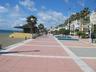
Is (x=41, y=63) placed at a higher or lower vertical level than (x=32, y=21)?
lower

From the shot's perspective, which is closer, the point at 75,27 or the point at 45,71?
the point at 45,71

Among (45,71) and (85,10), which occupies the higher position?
(85,10)

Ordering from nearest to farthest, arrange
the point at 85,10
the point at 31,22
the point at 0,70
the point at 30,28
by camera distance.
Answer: the point at 0,70 < the point at 30,28 < the point at 31,22 < the point at 85,10

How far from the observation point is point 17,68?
41.0 ft

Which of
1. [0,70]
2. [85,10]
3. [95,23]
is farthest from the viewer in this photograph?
[85,10]

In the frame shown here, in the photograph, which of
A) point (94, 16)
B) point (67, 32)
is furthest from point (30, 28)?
point (94, 16)

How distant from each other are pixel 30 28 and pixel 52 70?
89.4 m

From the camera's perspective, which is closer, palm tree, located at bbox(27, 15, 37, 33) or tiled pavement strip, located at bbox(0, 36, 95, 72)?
tiled pavement strip, located at bbox(0, 36, 95, 72)

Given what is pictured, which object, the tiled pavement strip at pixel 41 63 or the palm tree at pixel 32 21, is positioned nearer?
the tiled pavement strip at pixel 41 63

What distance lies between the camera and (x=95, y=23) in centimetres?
7288

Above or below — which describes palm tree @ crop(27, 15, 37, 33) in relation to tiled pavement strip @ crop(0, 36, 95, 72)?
above

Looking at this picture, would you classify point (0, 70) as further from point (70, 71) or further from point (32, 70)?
point (70, 71)

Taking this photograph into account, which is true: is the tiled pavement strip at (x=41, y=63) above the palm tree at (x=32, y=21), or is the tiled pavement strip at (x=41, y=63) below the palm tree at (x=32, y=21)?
below

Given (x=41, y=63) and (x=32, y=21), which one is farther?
(x=32, y=21)
